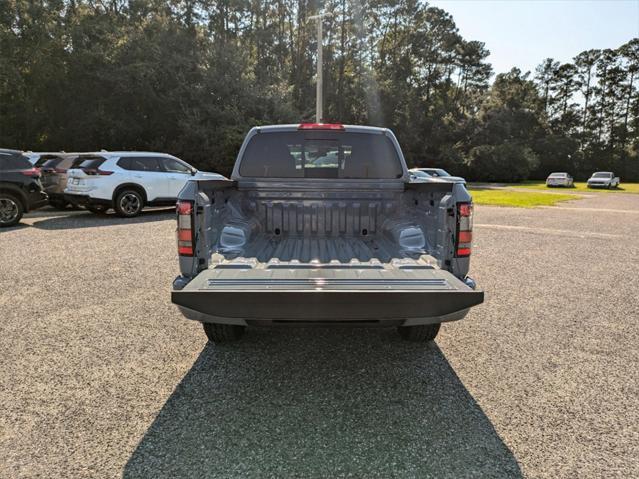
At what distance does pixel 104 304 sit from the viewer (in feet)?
16.5

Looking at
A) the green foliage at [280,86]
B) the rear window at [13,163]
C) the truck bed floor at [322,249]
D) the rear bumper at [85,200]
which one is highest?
the green foliage at [280,86]

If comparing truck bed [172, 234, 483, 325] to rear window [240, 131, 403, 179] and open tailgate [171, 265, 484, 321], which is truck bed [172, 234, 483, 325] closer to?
open tailgate [171, 265, 484, 321]

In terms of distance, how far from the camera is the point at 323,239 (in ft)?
14.8

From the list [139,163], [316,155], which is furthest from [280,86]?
[316,155]

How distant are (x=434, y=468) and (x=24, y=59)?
2783 centimetres

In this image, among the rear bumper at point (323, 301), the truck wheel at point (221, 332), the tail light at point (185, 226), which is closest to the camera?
the rear bumper at point (323, 301)

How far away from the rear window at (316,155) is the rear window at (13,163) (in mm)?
8947

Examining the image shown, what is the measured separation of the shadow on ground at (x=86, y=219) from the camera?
10890mm

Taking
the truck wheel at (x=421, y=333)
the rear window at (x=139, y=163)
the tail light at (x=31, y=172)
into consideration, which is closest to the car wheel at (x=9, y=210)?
the tail light at (x=31, y=172)

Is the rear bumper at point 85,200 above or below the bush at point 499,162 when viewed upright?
below

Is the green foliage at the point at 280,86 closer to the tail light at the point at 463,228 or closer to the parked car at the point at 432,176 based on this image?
the parked car at the point at 432,176

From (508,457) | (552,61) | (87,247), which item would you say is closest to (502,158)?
(552,61)

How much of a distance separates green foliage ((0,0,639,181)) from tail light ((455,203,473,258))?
21152 mm

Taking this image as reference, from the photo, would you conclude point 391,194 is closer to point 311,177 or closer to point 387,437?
point 311,177
